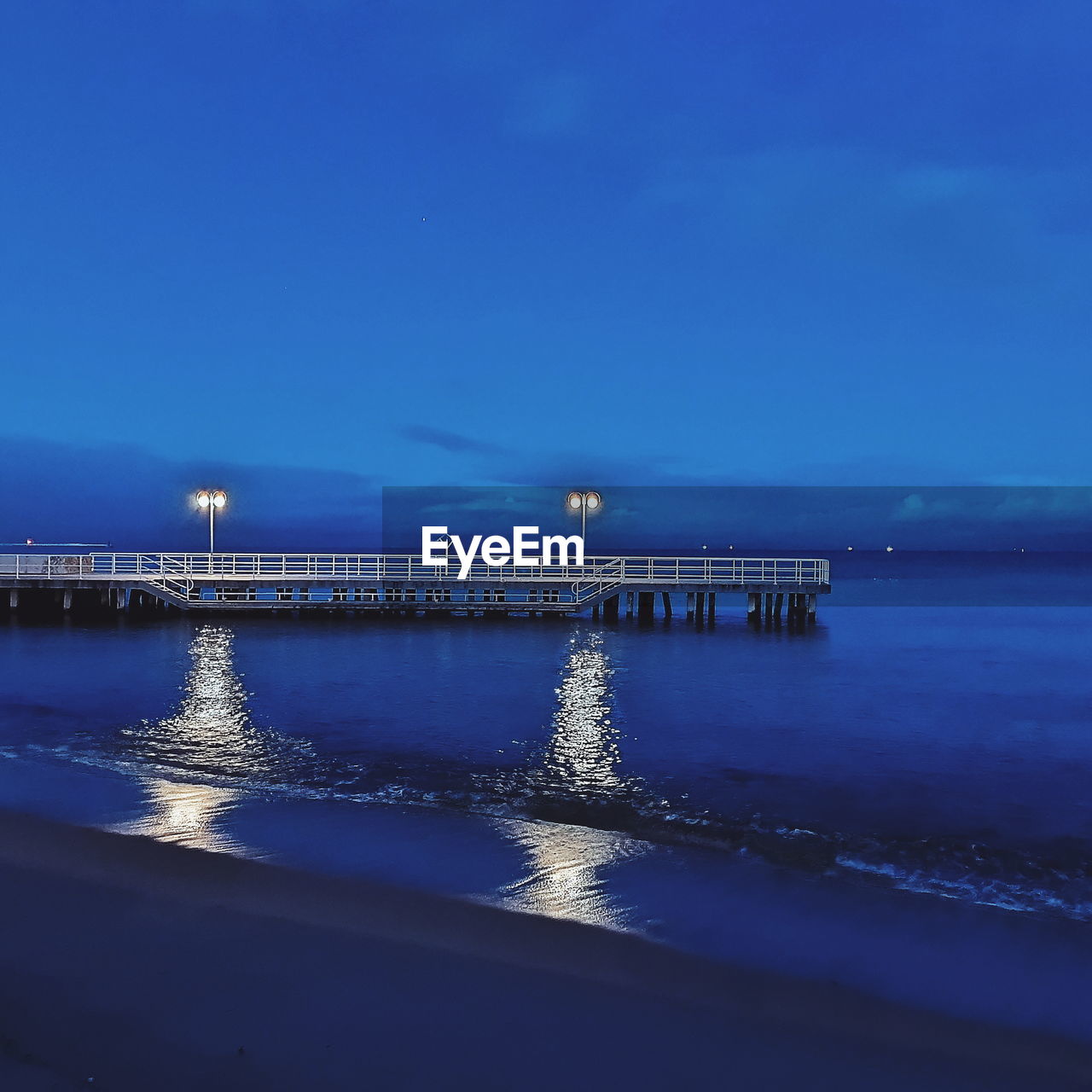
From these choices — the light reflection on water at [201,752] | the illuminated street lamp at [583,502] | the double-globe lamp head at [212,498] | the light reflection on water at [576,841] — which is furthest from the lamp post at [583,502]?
the light reflection on water at [576,841]

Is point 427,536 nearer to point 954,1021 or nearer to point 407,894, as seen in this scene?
point 407,894

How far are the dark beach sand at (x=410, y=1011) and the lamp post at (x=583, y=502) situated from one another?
34694 mm

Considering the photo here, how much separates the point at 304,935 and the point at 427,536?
109 feet

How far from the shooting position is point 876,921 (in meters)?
8.49

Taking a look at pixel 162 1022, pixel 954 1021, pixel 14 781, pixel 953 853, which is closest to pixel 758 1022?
pixel 954 1021

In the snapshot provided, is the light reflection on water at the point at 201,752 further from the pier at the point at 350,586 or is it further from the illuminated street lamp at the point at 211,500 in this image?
the illuminated street lamp at the point at 211,500

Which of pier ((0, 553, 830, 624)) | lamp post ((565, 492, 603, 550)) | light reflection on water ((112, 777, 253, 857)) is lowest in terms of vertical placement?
light reflection on water ((112, 777, 253, 857))

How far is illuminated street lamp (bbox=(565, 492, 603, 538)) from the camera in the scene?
140ft

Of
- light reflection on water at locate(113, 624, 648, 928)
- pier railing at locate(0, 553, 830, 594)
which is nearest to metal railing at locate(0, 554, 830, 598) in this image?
pier railing at locate(0, 553, 830, 594)

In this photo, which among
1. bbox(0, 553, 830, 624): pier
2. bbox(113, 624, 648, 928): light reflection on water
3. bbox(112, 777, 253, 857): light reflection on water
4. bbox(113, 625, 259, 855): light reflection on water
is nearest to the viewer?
bbox(113, 624, 648, 928): light reflection on water

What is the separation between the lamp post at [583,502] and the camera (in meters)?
42.6

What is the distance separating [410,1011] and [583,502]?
120ft

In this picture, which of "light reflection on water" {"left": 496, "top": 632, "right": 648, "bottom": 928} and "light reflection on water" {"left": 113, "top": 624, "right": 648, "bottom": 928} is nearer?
"light reflection on water" {"left": 496, "top": 632, "right": 648, "bottom": 928}

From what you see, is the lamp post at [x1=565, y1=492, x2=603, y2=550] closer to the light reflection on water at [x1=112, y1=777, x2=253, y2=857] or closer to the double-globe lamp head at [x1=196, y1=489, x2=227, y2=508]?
the double-globe lamp head at [x1=196, y1=489, x2=227, y2=508]
